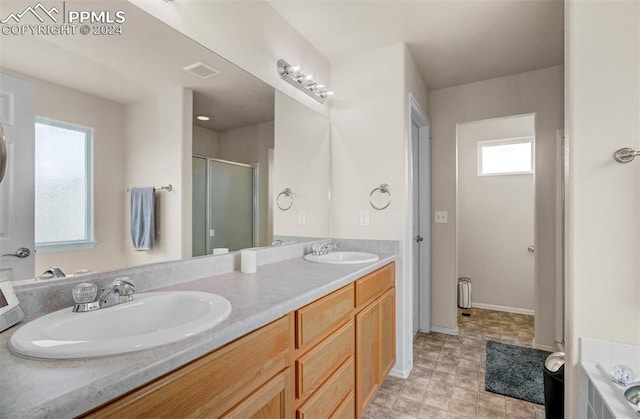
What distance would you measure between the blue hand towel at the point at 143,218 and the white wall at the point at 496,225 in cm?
353

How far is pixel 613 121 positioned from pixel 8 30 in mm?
2018

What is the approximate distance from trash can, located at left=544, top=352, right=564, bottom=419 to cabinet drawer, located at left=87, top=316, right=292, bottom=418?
4.46 ft

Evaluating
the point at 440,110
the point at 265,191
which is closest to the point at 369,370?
the point at 265,191

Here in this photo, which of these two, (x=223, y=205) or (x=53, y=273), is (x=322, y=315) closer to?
(x=223, y=205)

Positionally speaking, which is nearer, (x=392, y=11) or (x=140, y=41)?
(x=140, y=41)

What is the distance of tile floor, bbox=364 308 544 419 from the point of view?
5.81 feet

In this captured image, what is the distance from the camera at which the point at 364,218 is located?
7.60ft

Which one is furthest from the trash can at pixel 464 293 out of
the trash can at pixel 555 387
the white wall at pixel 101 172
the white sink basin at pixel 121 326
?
the white wall at pixel 101 172

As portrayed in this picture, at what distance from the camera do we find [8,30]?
823mm

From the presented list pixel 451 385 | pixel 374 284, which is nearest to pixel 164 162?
pixel 374 284

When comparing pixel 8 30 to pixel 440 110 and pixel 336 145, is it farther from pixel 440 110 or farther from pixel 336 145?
pixel 440 110

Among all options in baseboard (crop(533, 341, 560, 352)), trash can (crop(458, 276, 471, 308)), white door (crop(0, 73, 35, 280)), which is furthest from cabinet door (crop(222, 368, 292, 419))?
trash can (crop(458, 276, 471, 308))

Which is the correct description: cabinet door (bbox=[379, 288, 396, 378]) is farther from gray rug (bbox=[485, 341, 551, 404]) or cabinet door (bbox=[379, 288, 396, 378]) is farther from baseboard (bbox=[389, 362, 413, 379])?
gray rug (bbox=[485, 341, 551, 404])

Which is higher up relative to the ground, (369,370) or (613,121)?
(613,121)
